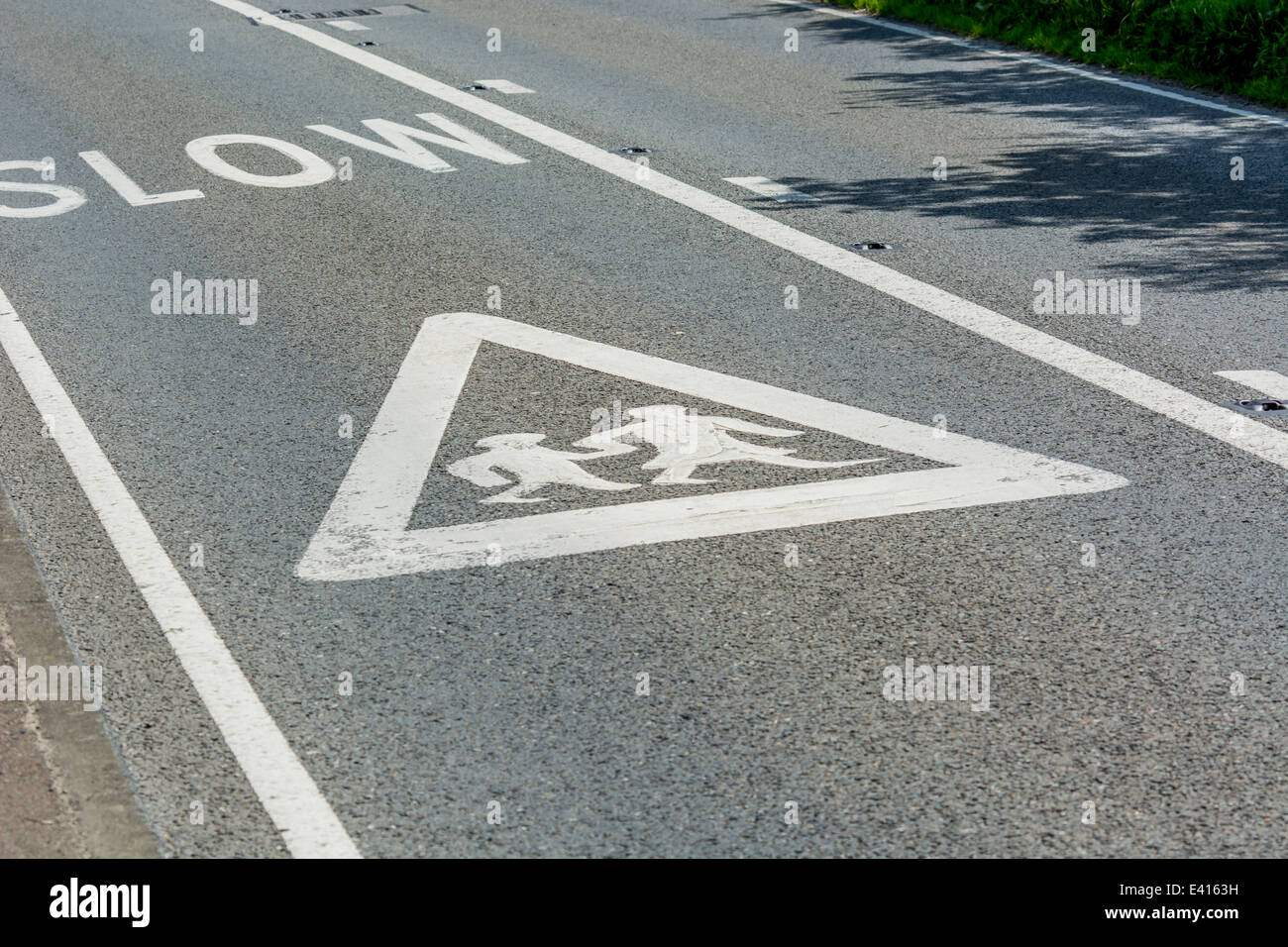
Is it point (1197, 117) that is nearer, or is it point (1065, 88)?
point (1197, 117)

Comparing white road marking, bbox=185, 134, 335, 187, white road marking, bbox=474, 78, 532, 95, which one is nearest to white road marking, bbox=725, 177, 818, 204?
white road marking, bbox=185, 134, 335, 187

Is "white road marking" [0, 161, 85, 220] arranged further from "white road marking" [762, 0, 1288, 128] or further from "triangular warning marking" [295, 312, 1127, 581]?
"white road marking" [762, 0, 1288, 128]

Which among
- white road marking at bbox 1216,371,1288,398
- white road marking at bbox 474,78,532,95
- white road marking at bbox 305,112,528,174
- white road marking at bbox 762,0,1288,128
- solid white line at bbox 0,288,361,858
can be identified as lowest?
solid white line at bbox 0,288,361,858

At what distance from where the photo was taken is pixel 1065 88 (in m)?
13.2

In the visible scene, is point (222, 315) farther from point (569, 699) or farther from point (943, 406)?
point (569, 699)

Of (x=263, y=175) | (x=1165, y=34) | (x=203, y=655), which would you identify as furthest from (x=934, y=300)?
(x=1165, y=34)

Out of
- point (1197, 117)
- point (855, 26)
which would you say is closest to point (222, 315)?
point (1197, 117)

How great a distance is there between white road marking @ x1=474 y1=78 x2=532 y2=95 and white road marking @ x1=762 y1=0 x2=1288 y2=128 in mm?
4376

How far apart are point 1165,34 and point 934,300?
22.6 feet

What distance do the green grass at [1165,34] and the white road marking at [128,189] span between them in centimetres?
814

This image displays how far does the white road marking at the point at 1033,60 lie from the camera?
1223 centimetres

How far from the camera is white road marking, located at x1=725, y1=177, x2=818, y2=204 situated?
34.3ft

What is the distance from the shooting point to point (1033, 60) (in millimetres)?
14453

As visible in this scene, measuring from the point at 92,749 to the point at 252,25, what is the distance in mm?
14863
